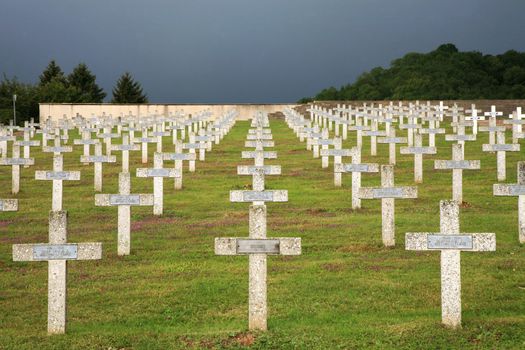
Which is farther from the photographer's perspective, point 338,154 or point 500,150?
point 338,154

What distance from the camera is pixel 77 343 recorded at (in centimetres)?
922

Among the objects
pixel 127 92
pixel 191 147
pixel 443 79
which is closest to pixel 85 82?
pixel 127 92

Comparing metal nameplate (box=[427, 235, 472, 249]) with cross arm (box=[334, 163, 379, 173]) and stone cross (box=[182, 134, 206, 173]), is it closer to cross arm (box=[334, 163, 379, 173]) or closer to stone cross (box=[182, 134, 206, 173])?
cross arm (box=[334, 163, 379, 173])

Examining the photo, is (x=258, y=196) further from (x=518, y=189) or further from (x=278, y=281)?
(x=518, y=189)

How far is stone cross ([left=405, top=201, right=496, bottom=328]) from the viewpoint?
31.1 feet

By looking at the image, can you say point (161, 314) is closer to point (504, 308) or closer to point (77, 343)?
point (77, 343)

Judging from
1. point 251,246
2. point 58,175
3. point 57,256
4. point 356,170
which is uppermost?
point 356,170

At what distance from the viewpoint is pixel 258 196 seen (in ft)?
42.1

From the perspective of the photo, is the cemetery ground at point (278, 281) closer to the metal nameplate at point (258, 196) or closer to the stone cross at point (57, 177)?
the stone cross at point (57, 177)

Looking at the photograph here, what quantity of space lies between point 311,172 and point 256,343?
1660 centimetres

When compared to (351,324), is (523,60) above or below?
above

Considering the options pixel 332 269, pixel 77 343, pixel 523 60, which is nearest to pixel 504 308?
pixel 332 269

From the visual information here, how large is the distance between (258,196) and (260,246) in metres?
3.30

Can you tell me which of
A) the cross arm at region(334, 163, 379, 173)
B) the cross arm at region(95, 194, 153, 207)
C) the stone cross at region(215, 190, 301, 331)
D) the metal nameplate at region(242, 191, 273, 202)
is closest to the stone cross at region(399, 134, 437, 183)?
the cross arm at region(334, 163, 379, 173)
